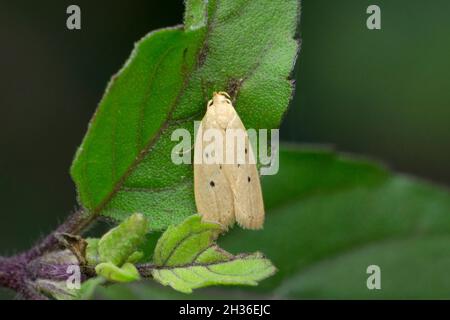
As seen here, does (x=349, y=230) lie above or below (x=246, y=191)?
below

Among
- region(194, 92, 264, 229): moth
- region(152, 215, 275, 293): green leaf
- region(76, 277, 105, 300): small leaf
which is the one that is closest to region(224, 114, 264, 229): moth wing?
region(194, 92, 264, 229): moth

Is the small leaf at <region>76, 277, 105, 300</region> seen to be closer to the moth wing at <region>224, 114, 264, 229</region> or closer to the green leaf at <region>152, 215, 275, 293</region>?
the green leaf at <region>152, 215, 275, 293</region>

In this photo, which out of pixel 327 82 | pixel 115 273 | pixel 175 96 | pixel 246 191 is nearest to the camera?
pixel 115 273

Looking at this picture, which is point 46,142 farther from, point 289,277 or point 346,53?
point 289,277

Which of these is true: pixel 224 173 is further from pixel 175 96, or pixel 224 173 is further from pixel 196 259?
pixel 196 259

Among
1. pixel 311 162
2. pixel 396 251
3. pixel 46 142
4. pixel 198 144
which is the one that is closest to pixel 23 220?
pixel 46 142

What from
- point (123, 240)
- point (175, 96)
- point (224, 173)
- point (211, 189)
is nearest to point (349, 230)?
point (224, 173)
